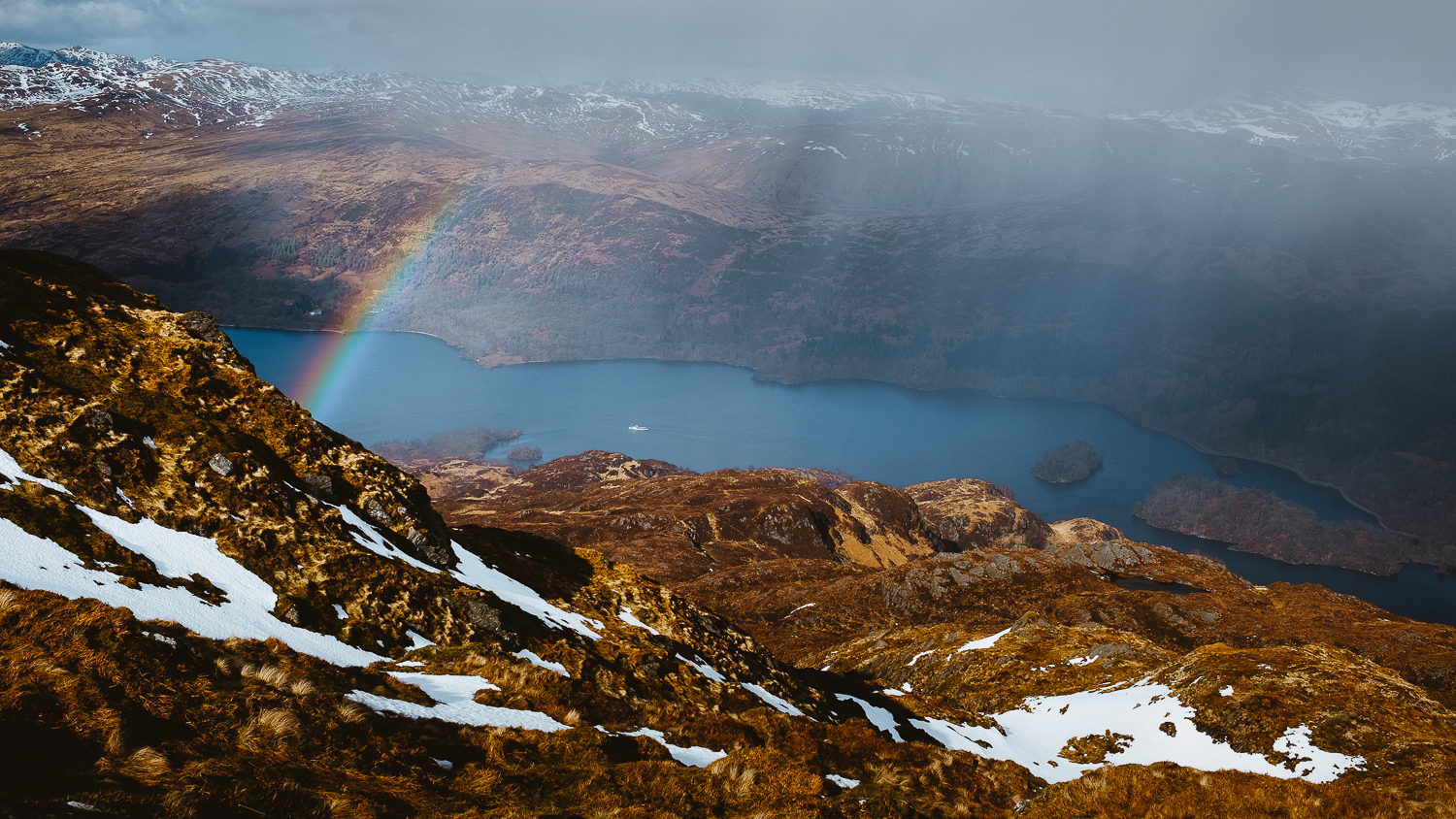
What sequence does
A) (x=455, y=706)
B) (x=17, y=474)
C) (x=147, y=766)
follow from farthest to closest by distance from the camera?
(x=17, y=474) < (x=455, y=706) < (x=147, y=766)

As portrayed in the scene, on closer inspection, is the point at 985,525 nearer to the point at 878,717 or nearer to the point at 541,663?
the point at 878,717

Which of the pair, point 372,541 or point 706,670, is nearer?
point 372,541

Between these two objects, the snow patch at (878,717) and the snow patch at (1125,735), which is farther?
the snow patch at (878,717)

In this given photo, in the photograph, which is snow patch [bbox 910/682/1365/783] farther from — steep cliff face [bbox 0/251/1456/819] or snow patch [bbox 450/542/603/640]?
snow patch [bbox 450/542/603/640]

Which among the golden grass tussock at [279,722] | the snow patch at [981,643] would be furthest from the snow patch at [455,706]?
the snow patch at [981,643]

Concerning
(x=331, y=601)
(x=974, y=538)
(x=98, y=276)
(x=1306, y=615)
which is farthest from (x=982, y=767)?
(x=974, y=538)

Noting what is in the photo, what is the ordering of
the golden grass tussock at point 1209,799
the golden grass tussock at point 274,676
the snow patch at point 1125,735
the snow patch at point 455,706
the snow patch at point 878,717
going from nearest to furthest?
the golden grass tussock at point 274,676 < the snow patch at point 455,706 < the golden grass tussock at point 1209,799 < the snow patch at point 1125,735 < the snow patch at point 878,717

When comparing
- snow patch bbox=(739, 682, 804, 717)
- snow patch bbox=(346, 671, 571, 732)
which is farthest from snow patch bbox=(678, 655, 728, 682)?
snow patch bbox=(346, 671, 571, 732)

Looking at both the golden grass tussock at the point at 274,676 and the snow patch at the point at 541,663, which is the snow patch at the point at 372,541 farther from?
the golden grass tussock at the point at 274,676

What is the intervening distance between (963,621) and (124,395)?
218 feet

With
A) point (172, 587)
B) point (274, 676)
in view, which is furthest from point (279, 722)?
point (172, 587)

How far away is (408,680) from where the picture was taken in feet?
47.2

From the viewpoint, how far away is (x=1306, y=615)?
223 ft

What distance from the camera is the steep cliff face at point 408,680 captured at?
30.8 ft
